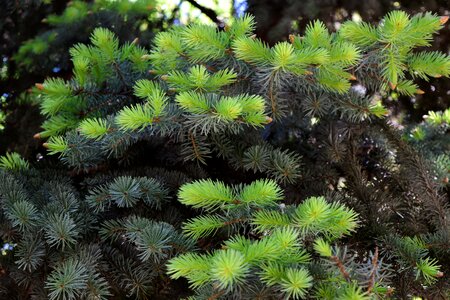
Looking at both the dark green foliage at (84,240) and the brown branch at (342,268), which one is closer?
the brown branch at (342,268)

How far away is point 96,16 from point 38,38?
23 cm

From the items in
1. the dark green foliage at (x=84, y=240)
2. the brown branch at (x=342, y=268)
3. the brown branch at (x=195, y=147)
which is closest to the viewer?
the brown branch at (x=342, y=268)

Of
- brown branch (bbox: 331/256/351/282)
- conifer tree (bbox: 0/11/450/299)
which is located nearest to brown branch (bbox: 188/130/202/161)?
conifer tree (bbox: 0/11/450/299)

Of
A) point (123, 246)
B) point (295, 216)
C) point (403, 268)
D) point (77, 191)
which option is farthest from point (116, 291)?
point (403, 268)

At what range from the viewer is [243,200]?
2.85ft

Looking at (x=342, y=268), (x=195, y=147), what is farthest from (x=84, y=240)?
(x=342, y=268)

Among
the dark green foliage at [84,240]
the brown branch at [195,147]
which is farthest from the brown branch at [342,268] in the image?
the brown branch at [195,147]

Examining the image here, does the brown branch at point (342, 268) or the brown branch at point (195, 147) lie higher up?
the brown branch at point (195, 147)

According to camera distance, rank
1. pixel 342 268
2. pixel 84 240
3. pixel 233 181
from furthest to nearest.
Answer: pixel 233 181 < pixel 84 240 < pixel 342 268

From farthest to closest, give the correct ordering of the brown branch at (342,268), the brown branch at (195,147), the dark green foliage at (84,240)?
the brown branch at (195,147), the dark green foliage at (84,240), the brown branch at (342,268)

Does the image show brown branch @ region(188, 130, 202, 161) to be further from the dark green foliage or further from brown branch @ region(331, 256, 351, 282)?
brown branch @ region(331, 256, 351, 282)

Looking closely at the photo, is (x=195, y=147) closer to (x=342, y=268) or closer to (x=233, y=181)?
(x=233, y=181)

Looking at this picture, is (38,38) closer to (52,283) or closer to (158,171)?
(158,171)

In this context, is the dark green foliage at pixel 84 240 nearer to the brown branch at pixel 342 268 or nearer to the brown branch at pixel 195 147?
the brown branch at pixel 195 147
